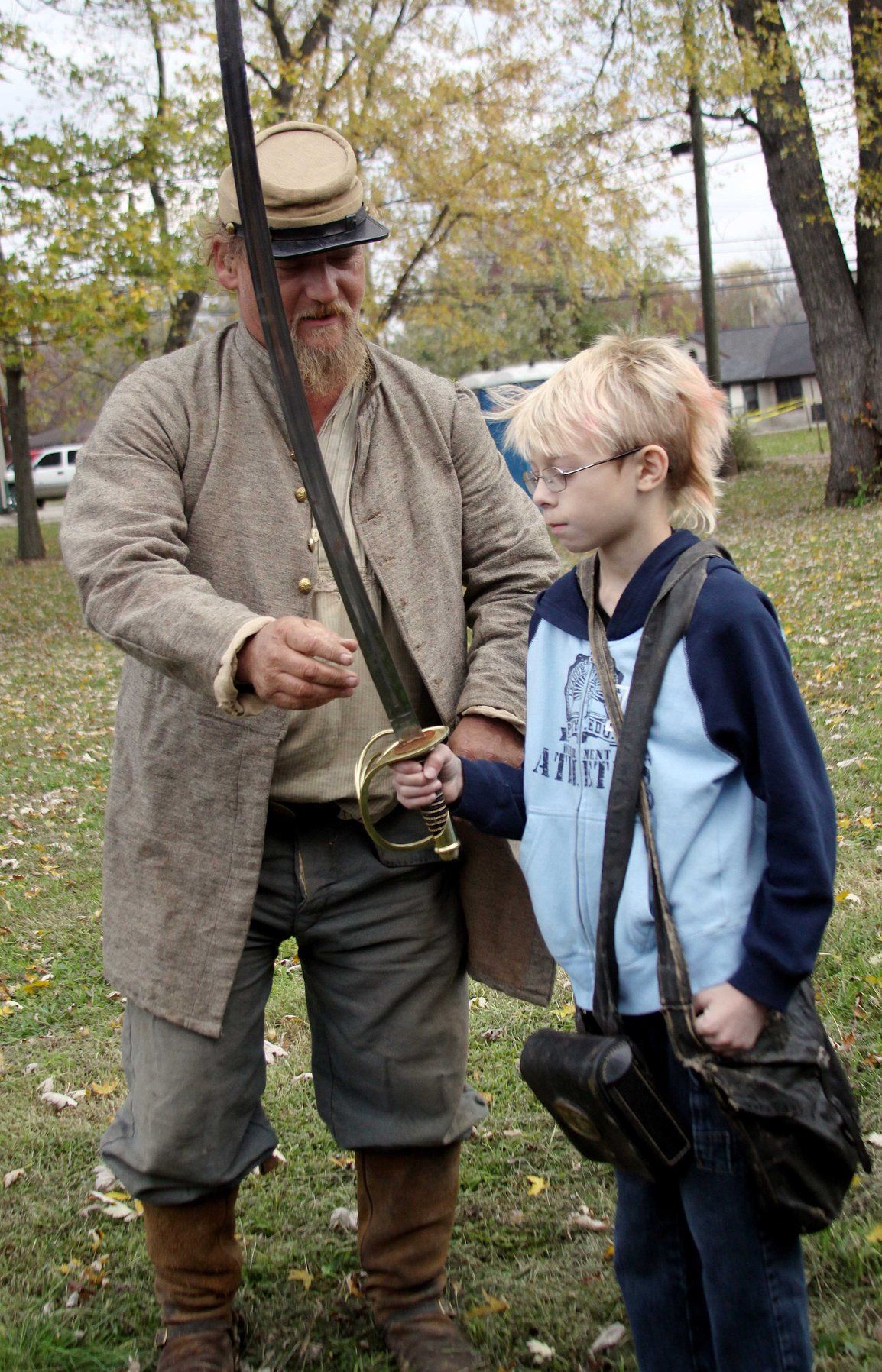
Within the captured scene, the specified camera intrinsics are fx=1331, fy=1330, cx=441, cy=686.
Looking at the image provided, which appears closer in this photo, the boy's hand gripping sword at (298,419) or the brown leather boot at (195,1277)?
the boy's hand gripping sword at (298,419)

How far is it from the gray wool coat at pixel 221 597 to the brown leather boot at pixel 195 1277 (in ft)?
1.59

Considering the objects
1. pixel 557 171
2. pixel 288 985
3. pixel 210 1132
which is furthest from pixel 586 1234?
pixel 557 171

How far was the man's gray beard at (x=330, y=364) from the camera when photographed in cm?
267

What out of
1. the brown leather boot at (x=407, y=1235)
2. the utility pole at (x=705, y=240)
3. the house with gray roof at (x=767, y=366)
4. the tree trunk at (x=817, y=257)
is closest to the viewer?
the brown leather boot at (x=407, y=1235)

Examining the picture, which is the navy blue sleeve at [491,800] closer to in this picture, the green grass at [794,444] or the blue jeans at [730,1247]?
the blue jeans at [730,1247]

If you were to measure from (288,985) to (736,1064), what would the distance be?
10.9ft

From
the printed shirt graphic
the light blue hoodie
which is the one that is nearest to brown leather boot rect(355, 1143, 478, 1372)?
the light blue hoodie

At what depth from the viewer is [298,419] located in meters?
2.17

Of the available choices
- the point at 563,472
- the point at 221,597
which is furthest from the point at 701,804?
the point at 221,597

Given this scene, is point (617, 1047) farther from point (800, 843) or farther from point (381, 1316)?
point (381, 1316)

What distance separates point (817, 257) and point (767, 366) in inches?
2616

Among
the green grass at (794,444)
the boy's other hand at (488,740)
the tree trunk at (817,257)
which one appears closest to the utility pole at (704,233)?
the green grass at (794,444)

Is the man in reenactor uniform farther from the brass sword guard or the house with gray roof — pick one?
the house with gray roof

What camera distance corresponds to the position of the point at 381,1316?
297 centimetres
